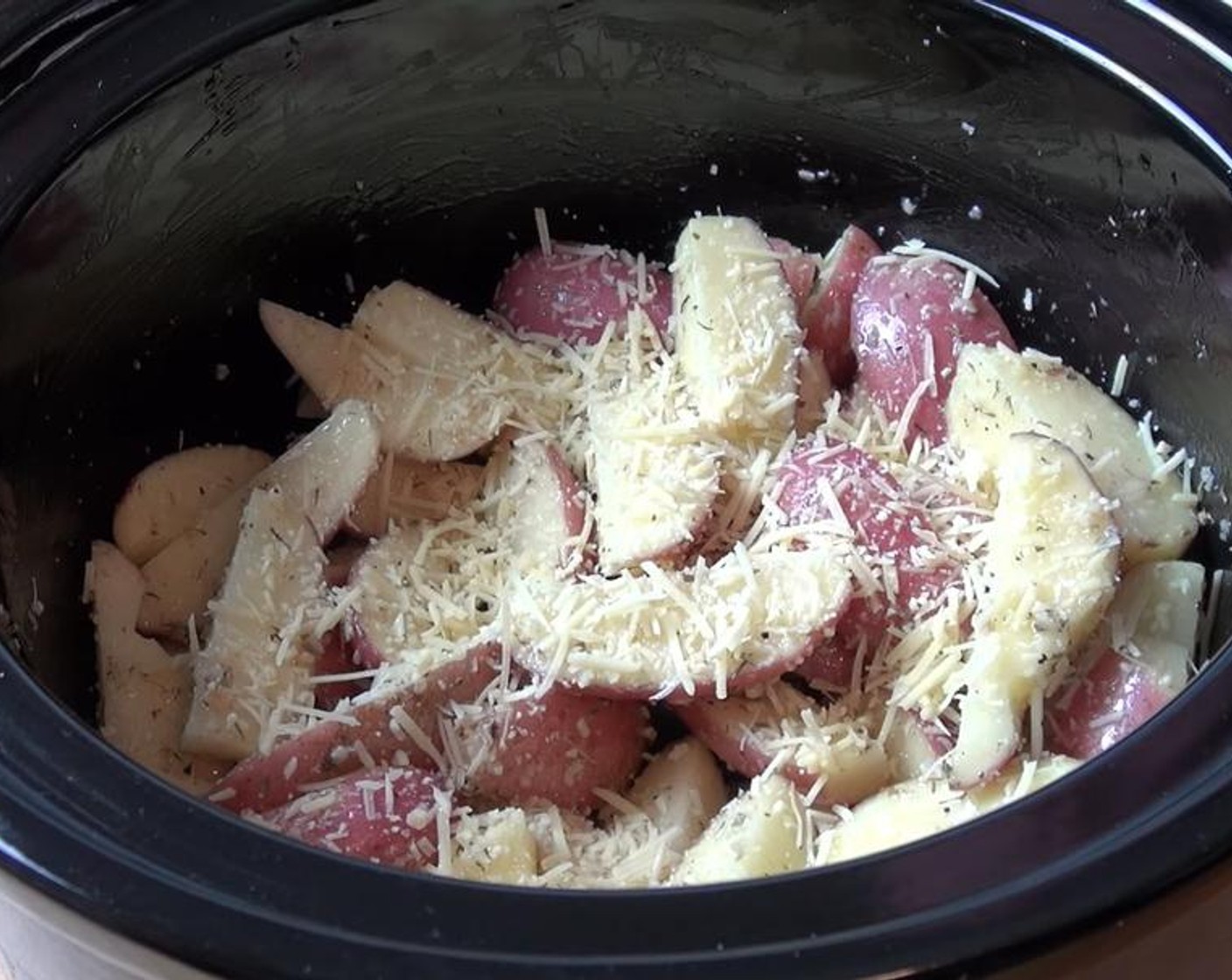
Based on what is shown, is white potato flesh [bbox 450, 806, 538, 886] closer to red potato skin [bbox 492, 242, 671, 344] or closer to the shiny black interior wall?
the shiny black interior wall

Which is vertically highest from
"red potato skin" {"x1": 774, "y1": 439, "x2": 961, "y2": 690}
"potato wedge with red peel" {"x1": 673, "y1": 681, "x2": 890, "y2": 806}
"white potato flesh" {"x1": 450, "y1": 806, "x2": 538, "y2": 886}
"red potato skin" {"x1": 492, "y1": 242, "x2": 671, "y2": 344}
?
"red potato skin" {"x1": 492, "y1": 242, "x2": 671, "y2": 344}

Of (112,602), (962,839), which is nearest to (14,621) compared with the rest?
(112,602)

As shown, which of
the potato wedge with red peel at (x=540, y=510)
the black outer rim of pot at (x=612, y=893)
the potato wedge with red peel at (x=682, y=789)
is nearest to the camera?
the black outer rim of pot at (x=612, y=893)

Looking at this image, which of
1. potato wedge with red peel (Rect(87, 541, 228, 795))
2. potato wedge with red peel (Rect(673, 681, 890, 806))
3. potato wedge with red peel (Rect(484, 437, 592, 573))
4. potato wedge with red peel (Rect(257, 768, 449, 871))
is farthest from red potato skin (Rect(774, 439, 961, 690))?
potato wedge with red peel (Rect(87, 541, 228, 795))

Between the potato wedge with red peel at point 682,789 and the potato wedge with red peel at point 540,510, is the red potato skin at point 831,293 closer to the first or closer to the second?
the potato wedge with red peel at point 540,510

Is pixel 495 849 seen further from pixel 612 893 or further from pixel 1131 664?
pixel 1131 664

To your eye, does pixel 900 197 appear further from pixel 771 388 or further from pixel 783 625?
pixel 783 625

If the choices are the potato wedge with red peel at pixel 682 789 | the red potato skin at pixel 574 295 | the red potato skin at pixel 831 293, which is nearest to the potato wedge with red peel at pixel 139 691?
the potato wedge with red peel at pixel 682 789
